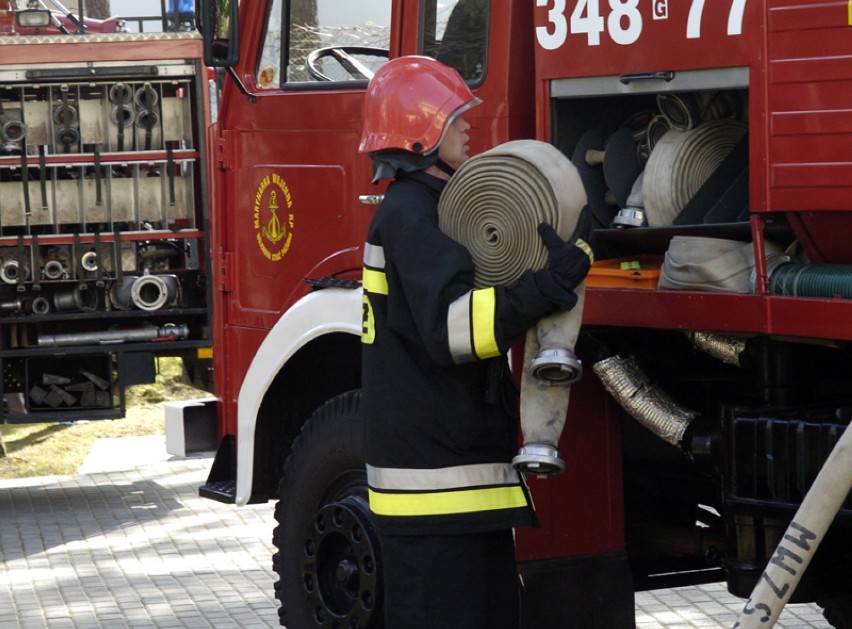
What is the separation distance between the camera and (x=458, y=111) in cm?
397

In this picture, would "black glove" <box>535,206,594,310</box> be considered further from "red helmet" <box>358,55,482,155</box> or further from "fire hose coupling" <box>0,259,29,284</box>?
"fire hose coupling" <box>0,259,29,284</box>

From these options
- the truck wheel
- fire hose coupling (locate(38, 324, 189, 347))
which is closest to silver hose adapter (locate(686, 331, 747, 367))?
the truck wheel

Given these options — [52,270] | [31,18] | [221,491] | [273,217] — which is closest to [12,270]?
[52,270]

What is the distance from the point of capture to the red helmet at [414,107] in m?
3.93

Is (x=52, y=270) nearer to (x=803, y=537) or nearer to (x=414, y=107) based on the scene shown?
(x=414, y=107)

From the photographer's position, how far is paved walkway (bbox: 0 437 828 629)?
667cm

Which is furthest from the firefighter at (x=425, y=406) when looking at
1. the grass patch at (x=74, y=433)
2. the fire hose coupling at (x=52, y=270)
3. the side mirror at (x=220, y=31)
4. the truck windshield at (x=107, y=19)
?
the grass patch at (x=74, y=433)

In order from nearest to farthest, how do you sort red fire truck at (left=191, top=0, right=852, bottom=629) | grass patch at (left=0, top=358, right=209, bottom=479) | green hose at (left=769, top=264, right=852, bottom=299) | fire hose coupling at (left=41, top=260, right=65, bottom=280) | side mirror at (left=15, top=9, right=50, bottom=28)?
green hose at (left=769, top=264, right=852, bottom=299)
red fire truck at (left=191, top=0, right=852, bottom=629)
fire hose coupling at (left=41, top=260, right=65, bottom=280)
side mirror at (left=15, top=9, right=50, bottom=28)
grass patch at (left=0, top=358, right=209, bottom=479)

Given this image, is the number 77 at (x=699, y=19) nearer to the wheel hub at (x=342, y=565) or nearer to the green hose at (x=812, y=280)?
the green hose at (x=812, y=280)

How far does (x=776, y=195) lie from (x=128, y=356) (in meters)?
6.43

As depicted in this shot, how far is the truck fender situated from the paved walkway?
1.44 meters

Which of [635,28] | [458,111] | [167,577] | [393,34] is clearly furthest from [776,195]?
[167,577]

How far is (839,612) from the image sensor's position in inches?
205

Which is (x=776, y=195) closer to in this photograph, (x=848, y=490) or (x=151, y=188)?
(x=848, y=490)
